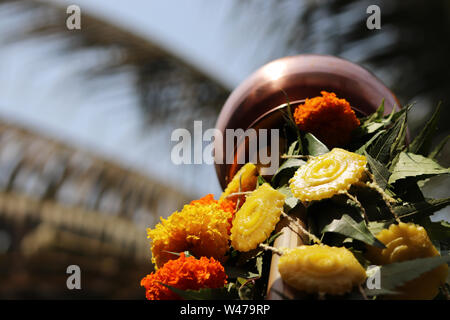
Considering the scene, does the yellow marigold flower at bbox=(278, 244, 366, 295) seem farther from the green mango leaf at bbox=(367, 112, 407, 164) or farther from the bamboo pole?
the green mango leaf at bbox=(367, 112, 407, 164)

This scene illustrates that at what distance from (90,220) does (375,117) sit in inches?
147

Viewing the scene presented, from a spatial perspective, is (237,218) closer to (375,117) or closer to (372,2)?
(375,117)

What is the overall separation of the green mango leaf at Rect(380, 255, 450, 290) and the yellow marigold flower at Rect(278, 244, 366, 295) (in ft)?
0.12

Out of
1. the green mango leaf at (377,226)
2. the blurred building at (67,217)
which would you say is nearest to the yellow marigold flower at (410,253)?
the green mango leaf at (377,226)

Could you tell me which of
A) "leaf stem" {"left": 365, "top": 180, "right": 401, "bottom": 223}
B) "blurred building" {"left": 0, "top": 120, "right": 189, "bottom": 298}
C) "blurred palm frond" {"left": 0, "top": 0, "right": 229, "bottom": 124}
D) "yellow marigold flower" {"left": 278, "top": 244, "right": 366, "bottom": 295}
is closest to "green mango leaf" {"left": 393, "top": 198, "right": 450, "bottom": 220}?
"leaf stem" {"left": 365, "top": 180, "right": 401, "bottom": 223}

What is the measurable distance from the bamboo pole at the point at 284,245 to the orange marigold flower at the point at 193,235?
121mm

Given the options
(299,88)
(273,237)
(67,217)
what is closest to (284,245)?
(273,237)

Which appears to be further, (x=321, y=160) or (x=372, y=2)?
(x=372, y=2)

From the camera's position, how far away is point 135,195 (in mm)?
4629

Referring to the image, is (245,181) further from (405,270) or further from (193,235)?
(405,270)

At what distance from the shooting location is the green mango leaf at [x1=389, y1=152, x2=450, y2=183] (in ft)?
2.56
